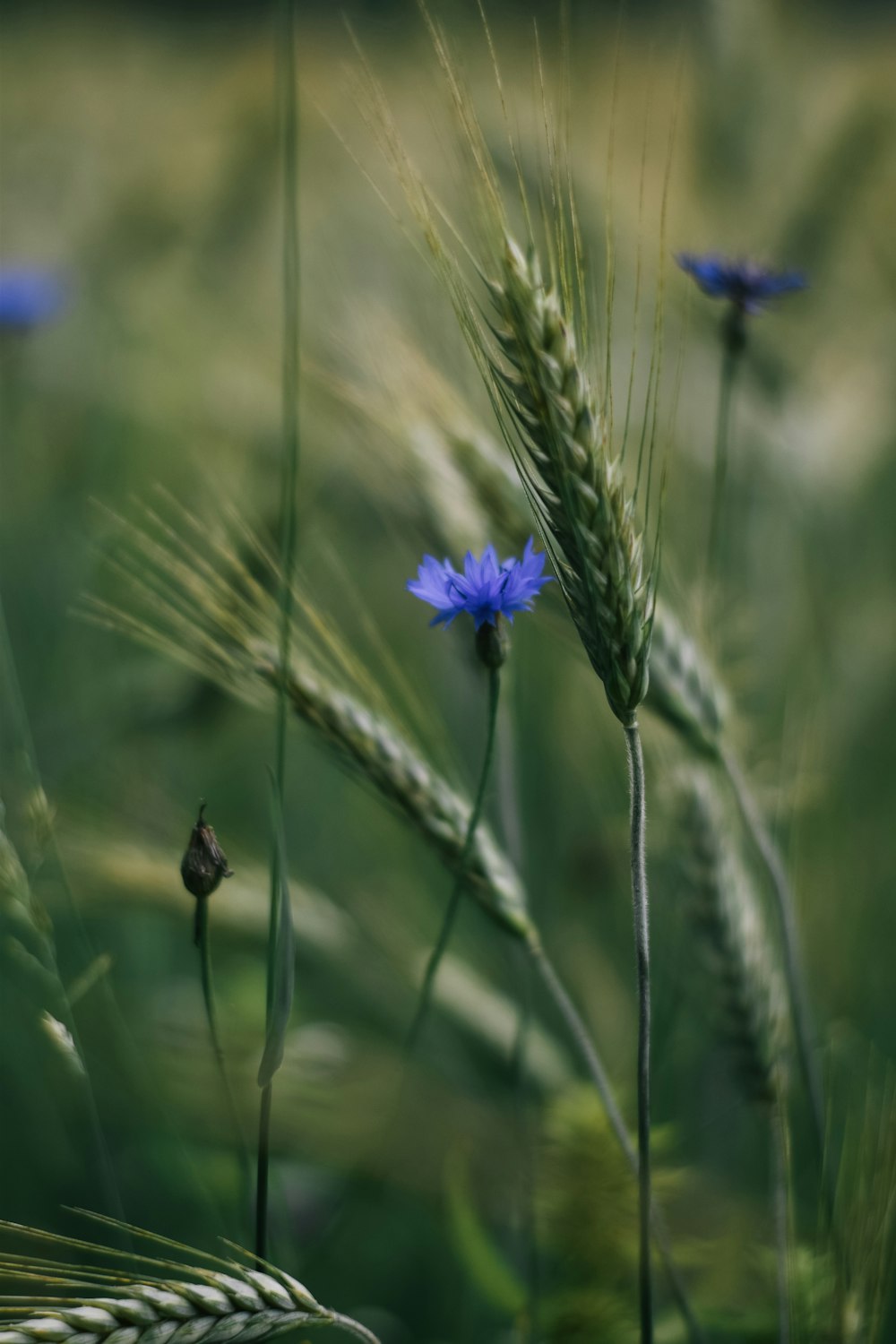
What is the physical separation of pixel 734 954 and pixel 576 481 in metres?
0.35

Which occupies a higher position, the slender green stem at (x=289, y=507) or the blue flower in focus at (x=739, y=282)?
the blue flower in focus at (x=739, y=282)

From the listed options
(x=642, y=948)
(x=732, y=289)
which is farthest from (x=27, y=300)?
(x=642, y=948)

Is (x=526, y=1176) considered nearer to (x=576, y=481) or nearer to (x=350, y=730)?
(x=350, y=730)

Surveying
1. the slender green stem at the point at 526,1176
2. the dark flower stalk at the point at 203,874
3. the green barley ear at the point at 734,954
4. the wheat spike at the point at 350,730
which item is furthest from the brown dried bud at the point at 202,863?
the green barley ear at the point at 734,954

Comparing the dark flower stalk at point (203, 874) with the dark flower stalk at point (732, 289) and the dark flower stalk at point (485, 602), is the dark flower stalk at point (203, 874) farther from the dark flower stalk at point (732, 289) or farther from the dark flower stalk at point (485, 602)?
the dark flower stalk at point (732, 289)

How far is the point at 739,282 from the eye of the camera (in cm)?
67

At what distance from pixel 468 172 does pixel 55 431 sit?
57.3 inches

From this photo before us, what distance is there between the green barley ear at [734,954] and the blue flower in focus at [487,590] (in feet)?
0.93

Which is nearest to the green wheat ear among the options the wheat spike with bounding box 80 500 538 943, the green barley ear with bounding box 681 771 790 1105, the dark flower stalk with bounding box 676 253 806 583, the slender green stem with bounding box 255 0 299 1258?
the slender green stem with bounding box 255 0 299 1258

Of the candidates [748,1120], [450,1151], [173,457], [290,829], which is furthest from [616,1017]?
[173,457]

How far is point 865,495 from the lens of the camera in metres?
1.27

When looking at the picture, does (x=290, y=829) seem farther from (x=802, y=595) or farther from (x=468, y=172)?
(x=468, y=172)

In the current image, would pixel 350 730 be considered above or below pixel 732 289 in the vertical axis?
below

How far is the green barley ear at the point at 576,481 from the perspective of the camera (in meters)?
0.40
